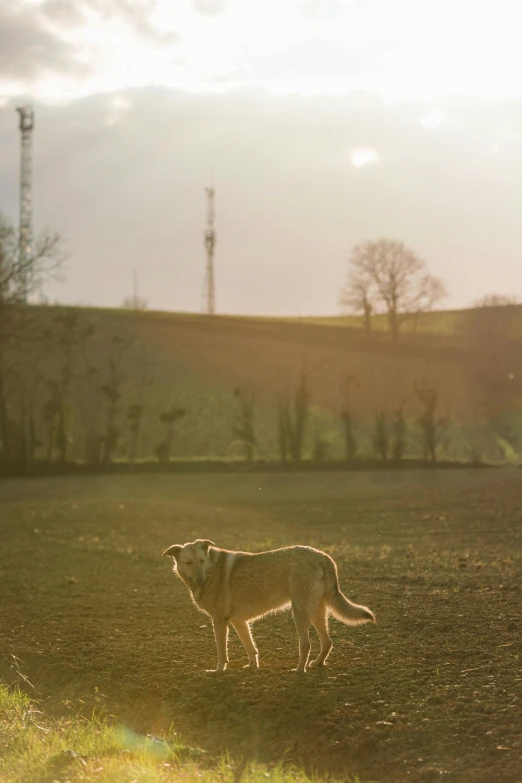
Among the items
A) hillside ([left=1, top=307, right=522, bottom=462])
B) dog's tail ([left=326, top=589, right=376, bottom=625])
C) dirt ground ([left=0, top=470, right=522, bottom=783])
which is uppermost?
hillside ([left=1, top=307, right=522, bottom=462])

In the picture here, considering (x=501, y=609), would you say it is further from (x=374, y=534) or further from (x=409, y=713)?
(x=374, y=534)

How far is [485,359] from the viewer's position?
250ft

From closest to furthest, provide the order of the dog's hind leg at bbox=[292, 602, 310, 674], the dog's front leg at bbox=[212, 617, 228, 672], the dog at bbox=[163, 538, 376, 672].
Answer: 1. the dog's hind leg at bbox=[292, 602, 310, 674]
2. the dog at bbox=[163, 538, 376, 672]
3. the dog's front leg at bbox=[212, 617, 228, 672]

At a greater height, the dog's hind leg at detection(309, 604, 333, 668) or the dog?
the dog

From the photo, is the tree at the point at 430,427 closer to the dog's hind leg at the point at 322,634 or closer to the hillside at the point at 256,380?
the hillside at the point at 256,380

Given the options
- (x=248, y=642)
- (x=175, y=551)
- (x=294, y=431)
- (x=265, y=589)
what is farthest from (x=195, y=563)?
(x=294, y=431)

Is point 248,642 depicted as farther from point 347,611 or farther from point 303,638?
point 347,611

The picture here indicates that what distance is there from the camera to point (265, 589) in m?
10.2

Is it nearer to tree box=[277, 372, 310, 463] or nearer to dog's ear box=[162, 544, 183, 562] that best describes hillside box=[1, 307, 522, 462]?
tree box=[277, 372, 310, 463]

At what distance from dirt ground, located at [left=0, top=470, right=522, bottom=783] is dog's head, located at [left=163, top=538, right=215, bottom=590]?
39.9 inches

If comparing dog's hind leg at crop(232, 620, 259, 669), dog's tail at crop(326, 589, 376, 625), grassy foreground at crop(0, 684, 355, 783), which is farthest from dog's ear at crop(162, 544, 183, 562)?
grassy foreground at crop(0, 684, 355, 783)

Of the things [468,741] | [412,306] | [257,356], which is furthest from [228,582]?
[257,356]

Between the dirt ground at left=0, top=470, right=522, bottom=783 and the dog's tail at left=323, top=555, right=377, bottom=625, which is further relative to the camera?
the dog's tail at left=323, top=555, right=377, bottom=625

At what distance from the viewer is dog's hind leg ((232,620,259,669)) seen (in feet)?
33.8
